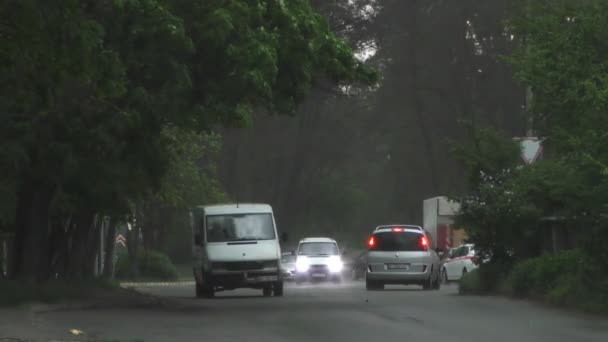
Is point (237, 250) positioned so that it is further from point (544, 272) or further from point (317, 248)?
point (317, 248)

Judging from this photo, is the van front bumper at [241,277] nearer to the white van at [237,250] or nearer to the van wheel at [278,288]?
the white van at [237,250]

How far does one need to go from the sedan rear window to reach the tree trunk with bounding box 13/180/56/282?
1231cm

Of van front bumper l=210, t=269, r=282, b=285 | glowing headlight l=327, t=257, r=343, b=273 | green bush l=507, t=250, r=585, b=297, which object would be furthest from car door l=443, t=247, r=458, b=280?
green bush l=507, t=250, r=585, b=297

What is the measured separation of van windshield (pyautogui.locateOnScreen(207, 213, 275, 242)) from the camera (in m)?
34.7

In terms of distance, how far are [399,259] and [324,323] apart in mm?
17468

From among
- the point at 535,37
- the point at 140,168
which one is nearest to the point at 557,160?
the point at 535,37

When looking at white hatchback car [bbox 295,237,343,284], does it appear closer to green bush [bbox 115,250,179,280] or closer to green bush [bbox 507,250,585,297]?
green bush [bbox 115,250,179,280]

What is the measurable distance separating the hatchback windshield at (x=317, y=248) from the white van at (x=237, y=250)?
58.2ft

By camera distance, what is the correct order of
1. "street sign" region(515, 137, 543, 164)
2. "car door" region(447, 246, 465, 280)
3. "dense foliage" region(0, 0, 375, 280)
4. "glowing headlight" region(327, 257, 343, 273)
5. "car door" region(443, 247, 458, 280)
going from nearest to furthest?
1. "dense foliage" region(0, 0, 375, 280)
2. "street sign" region(515, 137, 543, 164)
3. "car door" region(447, 246, 465, 280)
4. "car door" region(443, 247, 458, 280)
5. "glowing headlight" region(327, 257, 343, 273)

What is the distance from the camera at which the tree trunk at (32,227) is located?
28875 mm

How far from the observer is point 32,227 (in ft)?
94.9

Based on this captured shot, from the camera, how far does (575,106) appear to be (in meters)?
24.5

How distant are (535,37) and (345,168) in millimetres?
48960

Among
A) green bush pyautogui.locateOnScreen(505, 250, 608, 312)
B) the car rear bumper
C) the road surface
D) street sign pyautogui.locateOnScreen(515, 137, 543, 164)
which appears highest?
street sign pyautogui.locateOnScreen(515, 137, 543, 164)
